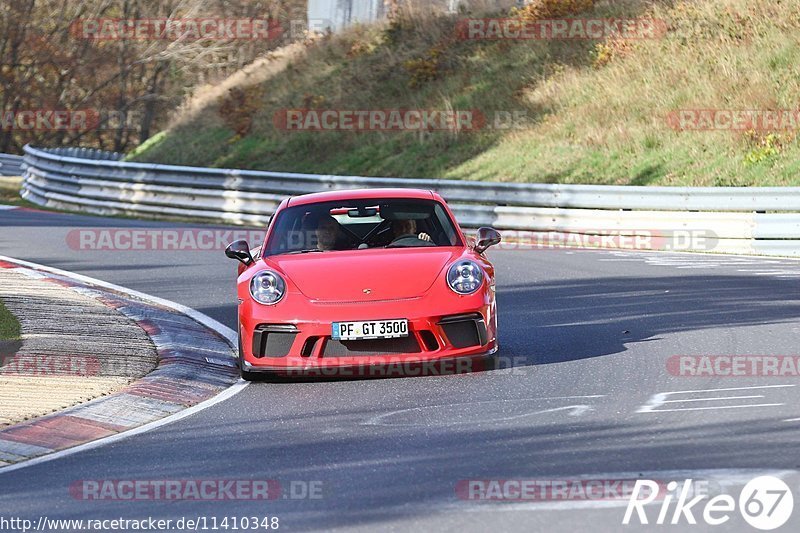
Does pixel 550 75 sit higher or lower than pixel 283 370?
higher

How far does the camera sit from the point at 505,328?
1182 centimetres

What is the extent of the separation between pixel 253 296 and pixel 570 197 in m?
12.5

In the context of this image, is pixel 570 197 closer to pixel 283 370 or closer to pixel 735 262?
pixel 735 262

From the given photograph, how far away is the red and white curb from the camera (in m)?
7.66

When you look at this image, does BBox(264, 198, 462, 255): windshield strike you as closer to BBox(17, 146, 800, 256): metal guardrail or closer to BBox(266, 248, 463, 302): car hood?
BBox(266, 248, 463, 302): car hood

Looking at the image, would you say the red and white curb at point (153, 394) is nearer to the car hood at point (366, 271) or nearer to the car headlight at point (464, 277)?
the car hood at point (366, 271)

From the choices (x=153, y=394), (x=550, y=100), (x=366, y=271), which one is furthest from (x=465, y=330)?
(x=550, y=100)

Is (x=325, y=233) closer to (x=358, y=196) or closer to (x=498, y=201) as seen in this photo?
(x=358, y=196)

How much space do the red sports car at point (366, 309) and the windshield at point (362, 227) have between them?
5 centimetres

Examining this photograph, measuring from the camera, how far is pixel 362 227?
35.7ft

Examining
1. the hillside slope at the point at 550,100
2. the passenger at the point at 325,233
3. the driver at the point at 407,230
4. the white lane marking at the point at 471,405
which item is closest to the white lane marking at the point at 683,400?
the white lane marking at the point at 471,405

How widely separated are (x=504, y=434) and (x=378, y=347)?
6.87 ft

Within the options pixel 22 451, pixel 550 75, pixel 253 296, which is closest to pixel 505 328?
pixel 253 296

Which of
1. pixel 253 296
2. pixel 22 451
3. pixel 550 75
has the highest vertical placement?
pixel 550 75
